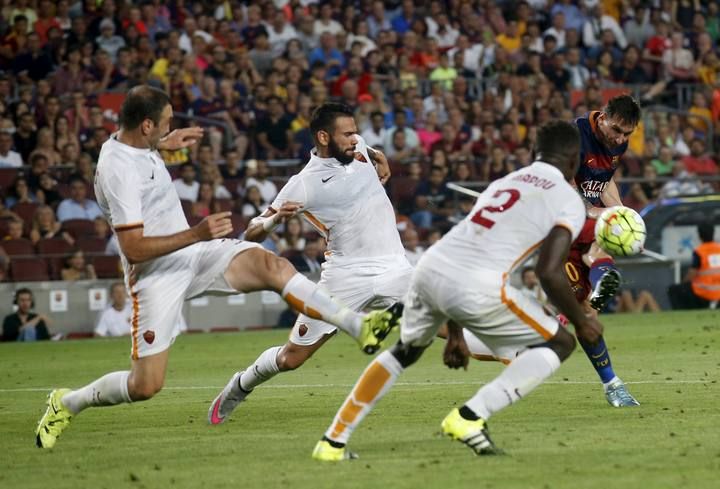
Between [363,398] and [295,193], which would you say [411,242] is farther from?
[363,398]

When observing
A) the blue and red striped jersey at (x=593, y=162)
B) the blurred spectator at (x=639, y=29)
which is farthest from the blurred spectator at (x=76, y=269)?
the blurred spectator at (x=639, y=29)

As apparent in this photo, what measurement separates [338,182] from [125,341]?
9.53 m

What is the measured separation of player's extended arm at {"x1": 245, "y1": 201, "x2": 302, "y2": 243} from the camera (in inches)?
372

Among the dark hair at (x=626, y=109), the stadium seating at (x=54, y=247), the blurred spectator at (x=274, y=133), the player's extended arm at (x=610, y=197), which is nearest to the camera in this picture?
the dark hair at (x=626, y=109)

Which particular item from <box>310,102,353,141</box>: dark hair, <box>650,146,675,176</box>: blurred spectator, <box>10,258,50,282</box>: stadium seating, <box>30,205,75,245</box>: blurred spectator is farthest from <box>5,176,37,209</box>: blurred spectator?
<box>310,102,353,141</box>: dark hair

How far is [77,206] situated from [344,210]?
1167 cm

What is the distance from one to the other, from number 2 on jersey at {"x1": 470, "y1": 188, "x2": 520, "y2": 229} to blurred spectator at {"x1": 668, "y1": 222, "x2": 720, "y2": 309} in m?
14.2

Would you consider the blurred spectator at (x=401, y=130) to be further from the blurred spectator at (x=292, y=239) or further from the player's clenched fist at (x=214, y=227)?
the player's clenched fist at (x=214, y=227)

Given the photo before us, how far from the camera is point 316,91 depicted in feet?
76.4

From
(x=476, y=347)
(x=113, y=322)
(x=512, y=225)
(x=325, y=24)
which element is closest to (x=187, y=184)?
(x=113, y=322)

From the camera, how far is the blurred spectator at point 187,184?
21.7 meters

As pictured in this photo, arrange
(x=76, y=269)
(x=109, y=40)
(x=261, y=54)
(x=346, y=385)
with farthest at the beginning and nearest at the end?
(x=261, y=54)
(x=109, y=40)
(x=76, y=269)
(x=346, y=385)

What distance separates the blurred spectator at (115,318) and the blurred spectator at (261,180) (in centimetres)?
298

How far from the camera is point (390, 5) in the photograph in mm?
27984
